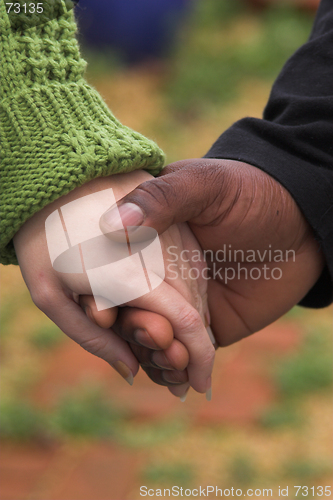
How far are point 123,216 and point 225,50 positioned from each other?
3.26 meters

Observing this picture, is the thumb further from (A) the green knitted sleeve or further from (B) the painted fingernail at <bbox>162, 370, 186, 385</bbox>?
(B) the painted fingernail at <bbox>162, 370, 186, 385</bbox>

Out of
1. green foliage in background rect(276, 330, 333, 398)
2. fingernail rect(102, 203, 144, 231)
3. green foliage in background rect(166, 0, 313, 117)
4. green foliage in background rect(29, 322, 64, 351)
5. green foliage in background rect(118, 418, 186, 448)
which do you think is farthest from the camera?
green foliage in background rect(166, 0, 313, 117)

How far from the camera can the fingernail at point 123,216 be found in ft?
2.61

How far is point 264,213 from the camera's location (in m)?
1.00

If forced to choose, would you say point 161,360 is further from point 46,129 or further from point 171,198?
point 46,129

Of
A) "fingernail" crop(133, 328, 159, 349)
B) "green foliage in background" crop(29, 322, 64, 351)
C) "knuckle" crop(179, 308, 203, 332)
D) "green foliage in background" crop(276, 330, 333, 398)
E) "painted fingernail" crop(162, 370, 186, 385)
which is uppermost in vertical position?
"knuckle" crop(179, 308, 203, 332)

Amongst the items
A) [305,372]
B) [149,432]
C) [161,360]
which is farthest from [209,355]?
[305,372]

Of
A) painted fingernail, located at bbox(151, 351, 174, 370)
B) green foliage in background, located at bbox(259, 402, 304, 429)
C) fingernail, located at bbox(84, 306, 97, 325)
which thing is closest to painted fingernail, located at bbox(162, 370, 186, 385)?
painted fingernail, located at bbox(151, 351, 174, 370)

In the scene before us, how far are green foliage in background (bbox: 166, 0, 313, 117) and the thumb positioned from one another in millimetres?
2565

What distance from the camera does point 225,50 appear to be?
3.71 metres

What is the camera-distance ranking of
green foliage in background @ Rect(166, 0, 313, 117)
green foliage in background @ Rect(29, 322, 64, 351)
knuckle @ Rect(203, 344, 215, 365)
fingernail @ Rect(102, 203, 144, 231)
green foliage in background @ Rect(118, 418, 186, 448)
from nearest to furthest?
1. fingernail @ Rect(102, 203, 144, 231)
2. knuckle @ Rect(203, 344, 215, 365)
3. green foliage in background @ Rect(118, 418, 186, 448)
4. green foliage in background @ Rect(29, 322, 64, 351)
5. green foliage in background @ Rect(166, 0, 313, 117)

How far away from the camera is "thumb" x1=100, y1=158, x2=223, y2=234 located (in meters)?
0.80

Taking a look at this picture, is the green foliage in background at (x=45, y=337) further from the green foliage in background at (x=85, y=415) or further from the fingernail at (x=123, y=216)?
the fingernail at (x=123, y=216)

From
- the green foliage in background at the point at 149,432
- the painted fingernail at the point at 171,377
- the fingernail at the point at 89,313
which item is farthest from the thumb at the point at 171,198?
the green foliage in background at the point at 149,432
